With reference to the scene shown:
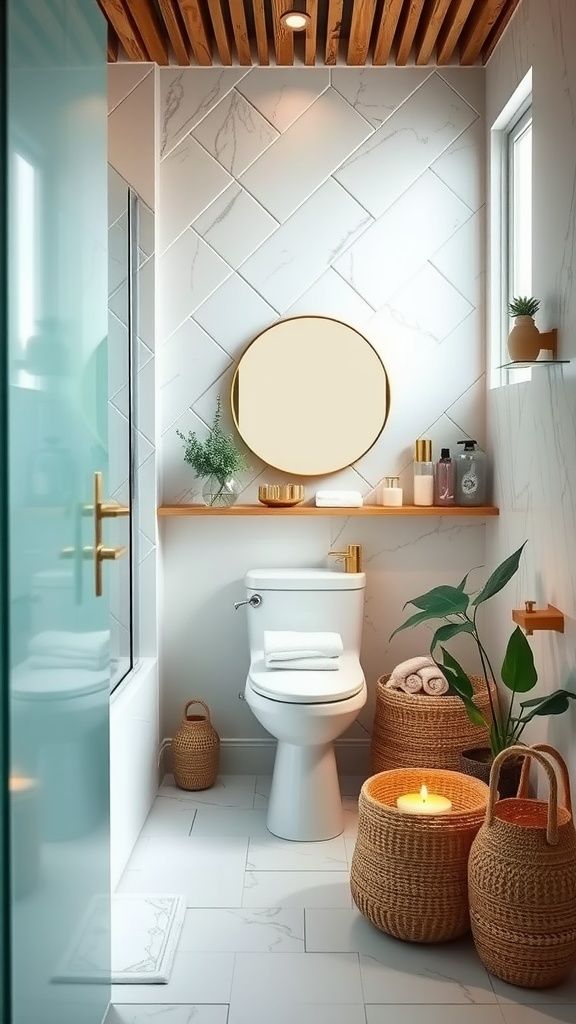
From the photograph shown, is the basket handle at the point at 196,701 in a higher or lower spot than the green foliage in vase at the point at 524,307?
lower

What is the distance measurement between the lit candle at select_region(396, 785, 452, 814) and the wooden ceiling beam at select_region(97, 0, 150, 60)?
2.30 meters

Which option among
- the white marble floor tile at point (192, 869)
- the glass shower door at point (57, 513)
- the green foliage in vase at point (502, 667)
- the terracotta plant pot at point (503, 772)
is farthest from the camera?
the terracotta plant pot at point (503, 772)

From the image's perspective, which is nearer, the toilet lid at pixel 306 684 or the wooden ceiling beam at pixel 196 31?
the toilet lid at pixel 306 684

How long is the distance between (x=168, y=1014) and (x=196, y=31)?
2710mm

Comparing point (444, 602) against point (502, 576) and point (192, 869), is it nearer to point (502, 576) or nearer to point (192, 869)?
point (502, 576)

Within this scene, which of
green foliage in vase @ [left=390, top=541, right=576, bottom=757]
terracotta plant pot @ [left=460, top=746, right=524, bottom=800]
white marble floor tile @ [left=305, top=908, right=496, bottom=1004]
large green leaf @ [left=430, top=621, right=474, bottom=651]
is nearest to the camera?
white marble floor tile @ [left=305, top=908, right=496, bottom=1004]

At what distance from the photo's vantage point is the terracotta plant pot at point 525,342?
2510 millimetres

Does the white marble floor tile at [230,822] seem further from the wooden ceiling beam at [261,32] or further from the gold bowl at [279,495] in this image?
the wooden ceiling beam at [261,32]

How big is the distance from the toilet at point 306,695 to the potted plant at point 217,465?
0.28 metres

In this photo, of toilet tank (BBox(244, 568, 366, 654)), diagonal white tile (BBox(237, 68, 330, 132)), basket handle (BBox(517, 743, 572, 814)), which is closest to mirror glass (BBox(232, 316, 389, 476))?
toilet tank (BBox(244, 568, 366, 654))

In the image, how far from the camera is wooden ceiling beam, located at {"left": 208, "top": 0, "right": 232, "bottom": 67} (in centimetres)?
287

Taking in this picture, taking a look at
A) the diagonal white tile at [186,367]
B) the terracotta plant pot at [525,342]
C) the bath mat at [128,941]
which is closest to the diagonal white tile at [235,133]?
the diagonal white tile at [186,367]

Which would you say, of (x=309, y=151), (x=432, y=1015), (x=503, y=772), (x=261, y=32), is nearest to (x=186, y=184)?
(x=309, y=151)

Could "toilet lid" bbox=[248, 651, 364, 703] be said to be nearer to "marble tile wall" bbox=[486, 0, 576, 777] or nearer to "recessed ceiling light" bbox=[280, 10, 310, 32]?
"marble tile wall" bbox=[486, 0, 576, 777]
